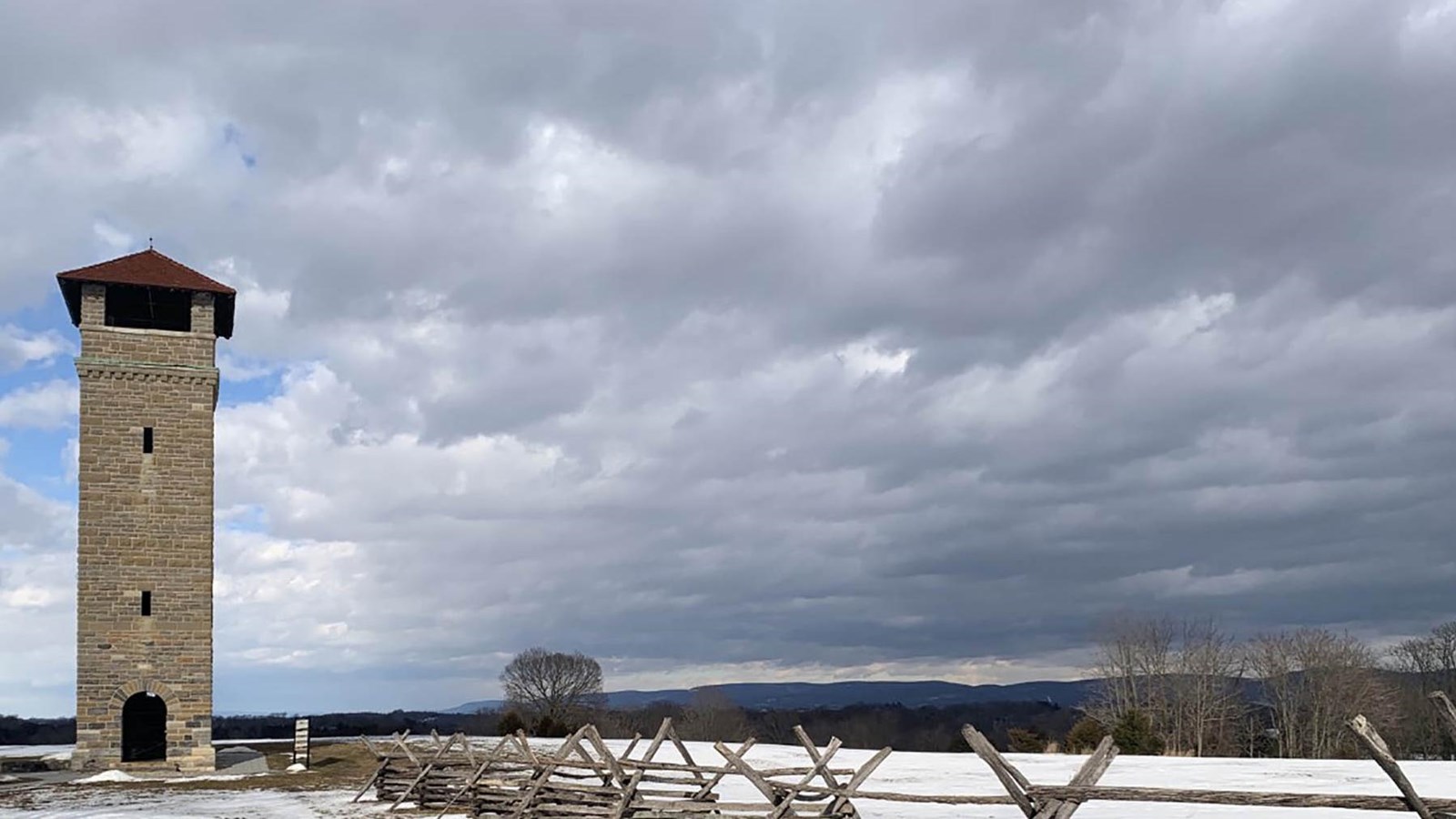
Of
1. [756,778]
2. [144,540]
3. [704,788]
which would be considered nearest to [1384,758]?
[756,778]

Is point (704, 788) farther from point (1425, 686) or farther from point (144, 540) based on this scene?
point (1425, 686)

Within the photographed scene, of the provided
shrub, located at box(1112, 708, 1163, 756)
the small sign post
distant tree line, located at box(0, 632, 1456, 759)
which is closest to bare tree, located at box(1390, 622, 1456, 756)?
distant tree line, located at box(0, 632, 1456, 759)

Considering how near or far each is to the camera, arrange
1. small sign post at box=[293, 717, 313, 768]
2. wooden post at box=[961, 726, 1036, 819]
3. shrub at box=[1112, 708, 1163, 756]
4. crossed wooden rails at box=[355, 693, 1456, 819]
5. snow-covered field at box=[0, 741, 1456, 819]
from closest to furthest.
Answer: crossed wooden rails at box=[355, 693, 1456, 819], wooden post at box=[961, 726, 1036, 819], snow-covered field at box=[0, 741, 1456, 819], small sign post at box=[293, 717, 313, 768], shrub at box=[1112, 708, 1163, 756]

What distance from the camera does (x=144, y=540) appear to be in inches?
1147

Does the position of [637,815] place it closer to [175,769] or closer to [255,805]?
[255,805]

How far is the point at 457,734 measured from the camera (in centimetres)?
1906

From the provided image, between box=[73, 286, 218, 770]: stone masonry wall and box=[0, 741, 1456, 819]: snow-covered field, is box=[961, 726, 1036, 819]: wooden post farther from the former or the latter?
box=[73, 286, 218, 770]: stone masonry wall

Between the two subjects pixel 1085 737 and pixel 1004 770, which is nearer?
pixel 1004 770

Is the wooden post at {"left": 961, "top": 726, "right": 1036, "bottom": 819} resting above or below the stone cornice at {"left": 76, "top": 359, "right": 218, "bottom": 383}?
below

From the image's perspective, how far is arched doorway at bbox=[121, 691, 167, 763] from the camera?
29.7m

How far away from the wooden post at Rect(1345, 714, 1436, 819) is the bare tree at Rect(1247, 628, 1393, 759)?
44223 millimetres

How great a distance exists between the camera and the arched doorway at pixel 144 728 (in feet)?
97.5

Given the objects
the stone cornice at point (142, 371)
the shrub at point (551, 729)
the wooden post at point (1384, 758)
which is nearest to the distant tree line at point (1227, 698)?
the shrub at point (551, 729)

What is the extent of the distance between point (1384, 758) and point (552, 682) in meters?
55.7
